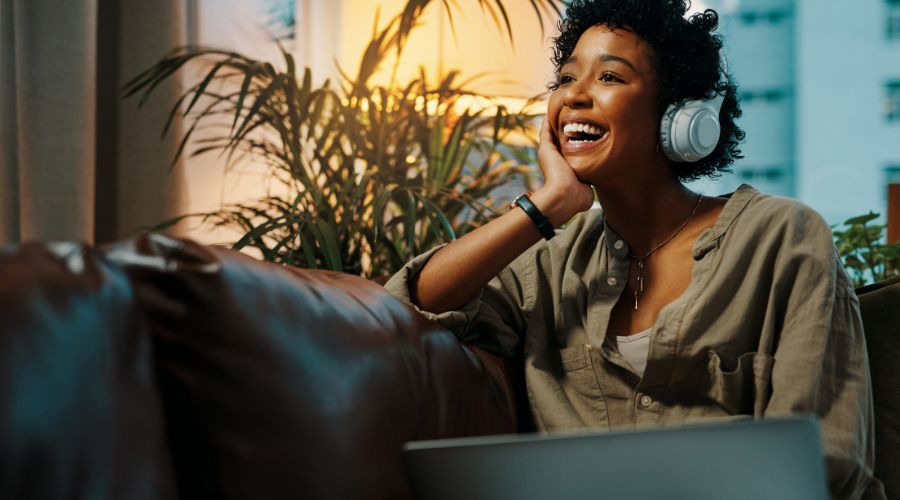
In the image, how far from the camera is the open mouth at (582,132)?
144 centimetres

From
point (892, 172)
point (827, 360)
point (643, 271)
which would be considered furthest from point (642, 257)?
point (892, 172)

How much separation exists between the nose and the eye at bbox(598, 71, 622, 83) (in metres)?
0.03

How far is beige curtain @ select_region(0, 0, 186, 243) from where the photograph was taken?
6.29ft

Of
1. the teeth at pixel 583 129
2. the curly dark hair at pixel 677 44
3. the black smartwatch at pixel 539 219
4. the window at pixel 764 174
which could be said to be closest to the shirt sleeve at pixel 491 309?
the black smartwatch at pixel 539 219

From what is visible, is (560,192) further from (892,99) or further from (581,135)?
(892,99)

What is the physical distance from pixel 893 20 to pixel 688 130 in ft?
8.44

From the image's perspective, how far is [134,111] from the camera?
2.25 metres

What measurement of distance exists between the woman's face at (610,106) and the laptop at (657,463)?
79cm

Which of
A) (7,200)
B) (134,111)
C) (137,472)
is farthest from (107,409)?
(134,111)

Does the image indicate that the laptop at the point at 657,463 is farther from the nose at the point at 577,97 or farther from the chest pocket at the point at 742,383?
the nose at the point at 577,97

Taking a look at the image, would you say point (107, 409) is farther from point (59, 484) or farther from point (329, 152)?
point (329, 152)

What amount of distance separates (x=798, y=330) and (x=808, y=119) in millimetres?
2574

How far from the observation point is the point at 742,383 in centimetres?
125

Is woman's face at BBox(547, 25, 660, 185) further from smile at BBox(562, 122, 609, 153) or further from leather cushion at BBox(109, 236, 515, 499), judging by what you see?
leather cushion at BBox(109, 236, 515, 499)
